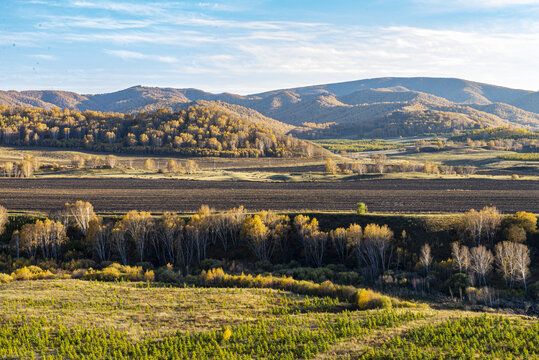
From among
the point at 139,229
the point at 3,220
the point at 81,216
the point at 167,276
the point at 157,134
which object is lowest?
the point at 167,276

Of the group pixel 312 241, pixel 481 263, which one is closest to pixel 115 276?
pixel 312 241

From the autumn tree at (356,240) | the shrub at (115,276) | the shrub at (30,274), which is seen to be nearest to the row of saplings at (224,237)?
the autumn tree at (356,240)

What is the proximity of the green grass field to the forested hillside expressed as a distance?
12550 cm

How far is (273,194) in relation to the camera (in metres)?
72.3

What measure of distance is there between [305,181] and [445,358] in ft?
228

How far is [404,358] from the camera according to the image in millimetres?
20188

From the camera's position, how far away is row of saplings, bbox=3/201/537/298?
148ft

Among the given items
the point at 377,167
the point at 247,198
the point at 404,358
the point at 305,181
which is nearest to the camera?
the point at 404,358

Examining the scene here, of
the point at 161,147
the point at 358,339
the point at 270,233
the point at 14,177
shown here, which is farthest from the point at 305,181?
the point at 161,147

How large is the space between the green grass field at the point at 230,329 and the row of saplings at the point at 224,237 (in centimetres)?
1599

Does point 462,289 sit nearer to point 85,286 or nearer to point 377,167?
point 85,286

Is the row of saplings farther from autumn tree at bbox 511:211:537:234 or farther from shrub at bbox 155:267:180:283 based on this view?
shrub at bbox 155:267:180:283

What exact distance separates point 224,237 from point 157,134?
126m

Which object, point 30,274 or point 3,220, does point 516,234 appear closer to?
point 30,274
